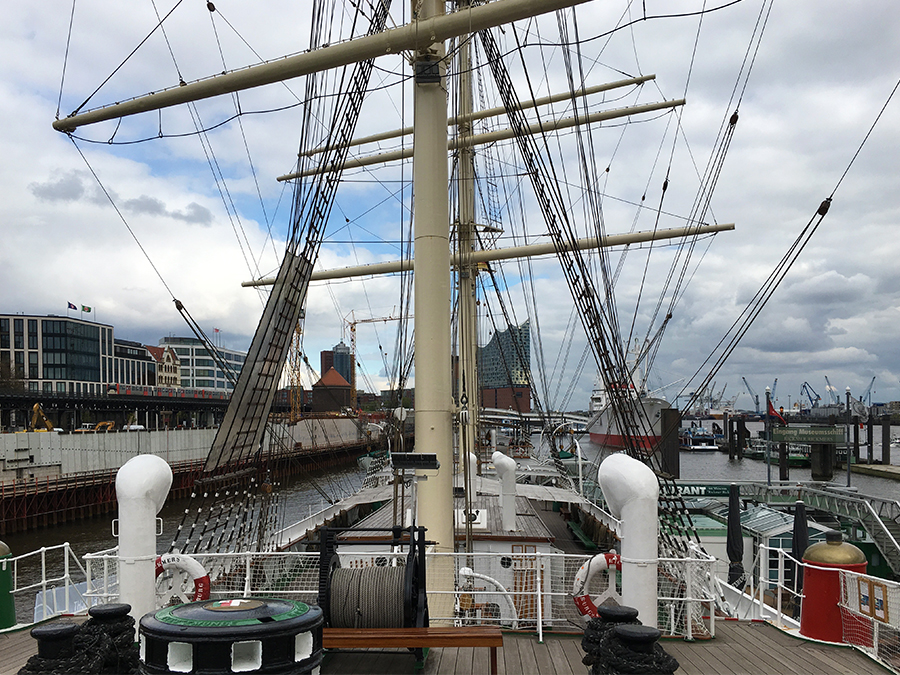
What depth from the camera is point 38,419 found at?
55.2 metres

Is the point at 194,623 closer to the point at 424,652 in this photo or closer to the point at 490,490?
the point at 424,652

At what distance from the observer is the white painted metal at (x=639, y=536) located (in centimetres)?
647

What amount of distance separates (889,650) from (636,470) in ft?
12.1

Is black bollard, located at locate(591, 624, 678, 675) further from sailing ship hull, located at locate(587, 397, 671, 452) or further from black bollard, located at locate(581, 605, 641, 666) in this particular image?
sailing ship hull, located at locate(587, 397, 671, 452)

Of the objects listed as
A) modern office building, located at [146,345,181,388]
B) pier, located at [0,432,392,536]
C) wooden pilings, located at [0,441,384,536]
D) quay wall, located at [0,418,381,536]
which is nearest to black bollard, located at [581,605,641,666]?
quay wall, located at [0,418,381,536]

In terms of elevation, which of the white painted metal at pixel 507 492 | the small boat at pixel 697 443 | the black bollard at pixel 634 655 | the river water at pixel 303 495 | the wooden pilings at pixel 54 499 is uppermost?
the black bollard at pixel 634 655

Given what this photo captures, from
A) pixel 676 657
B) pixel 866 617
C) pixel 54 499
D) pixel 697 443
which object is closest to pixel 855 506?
pixel 866 617

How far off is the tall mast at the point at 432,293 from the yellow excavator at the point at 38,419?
45.7 m

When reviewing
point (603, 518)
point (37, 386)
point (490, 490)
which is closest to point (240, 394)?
point (490, 490)

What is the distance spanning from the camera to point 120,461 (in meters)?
42.5

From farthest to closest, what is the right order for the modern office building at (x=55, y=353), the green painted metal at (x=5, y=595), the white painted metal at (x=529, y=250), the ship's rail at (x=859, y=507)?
the modern office building at (x=55, y=353) → the white painted metal at (x=529, y=250) → the ship's rail at (x=859, y=507) → the green painted metal at (x=5, y=595)

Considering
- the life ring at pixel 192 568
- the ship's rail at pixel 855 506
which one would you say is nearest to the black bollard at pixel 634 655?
the life ring at pixel 192 568

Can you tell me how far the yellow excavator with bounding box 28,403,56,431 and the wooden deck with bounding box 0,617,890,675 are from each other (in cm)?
4616

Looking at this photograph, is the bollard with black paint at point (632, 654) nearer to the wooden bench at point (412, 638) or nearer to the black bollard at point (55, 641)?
the wooden bench at point (412, 638)
